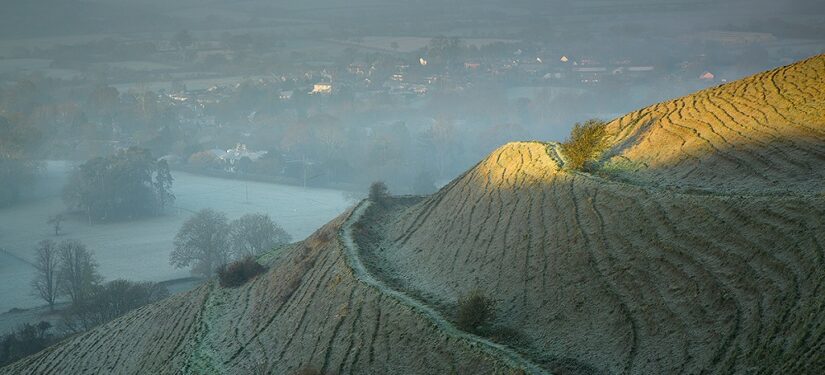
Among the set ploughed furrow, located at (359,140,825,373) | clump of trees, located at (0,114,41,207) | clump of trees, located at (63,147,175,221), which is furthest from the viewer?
clump of trees, located at (0,114,41,207)

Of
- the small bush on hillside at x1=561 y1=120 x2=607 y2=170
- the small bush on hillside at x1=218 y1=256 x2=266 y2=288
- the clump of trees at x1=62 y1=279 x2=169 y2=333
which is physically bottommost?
the clump of trees at x1=62 y1=279 x2=169 y2=333

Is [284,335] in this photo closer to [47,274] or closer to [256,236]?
[47,274]

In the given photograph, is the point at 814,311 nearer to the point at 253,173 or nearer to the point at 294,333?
the point at 294,333

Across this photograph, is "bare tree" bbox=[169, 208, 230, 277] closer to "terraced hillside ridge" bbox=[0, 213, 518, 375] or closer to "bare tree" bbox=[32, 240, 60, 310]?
"bare tree" bbox=[32, 240, 60, 310]

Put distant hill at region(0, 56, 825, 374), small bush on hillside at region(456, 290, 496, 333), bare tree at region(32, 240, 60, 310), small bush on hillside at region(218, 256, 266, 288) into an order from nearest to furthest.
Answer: distant hill at region(0, 56, 825, 374), small bush on hillside at region(456, 290, 496, 333), small bush on hillside at region(218, 256, 266, 288), bare tree at region(32, 240, 60, 310)

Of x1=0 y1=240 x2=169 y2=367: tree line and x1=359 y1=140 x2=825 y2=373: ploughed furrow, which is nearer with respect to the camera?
x1=359 y1=140 x2=825 y2=373: ploughed furrow

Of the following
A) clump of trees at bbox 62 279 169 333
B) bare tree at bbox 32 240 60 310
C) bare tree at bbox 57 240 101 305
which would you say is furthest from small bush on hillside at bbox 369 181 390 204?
bare tree at bbox 32 240 60 310
